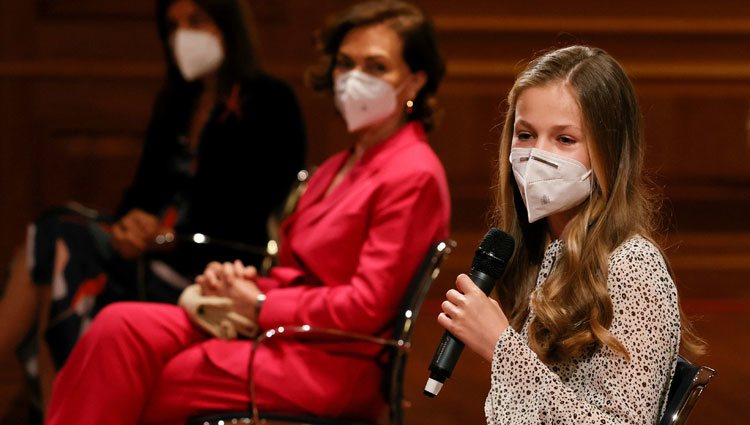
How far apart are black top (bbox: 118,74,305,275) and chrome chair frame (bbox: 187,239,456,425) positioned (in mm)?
881

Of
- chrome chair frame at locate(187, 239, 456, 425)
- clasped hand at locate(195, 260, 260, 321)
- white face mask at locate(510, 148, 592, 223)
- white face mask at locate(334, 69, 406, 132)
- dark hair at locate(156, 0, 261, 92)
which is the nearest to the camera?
white face mask at locate(510, 148, 592, 223)

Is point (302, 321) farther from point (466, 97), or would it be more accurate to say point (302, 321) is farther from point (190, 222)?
point (466, 97)

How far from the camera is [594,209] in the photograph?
166cm

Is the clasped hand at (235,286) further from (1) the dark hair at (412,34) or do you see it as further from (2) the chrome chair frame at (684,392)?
(2) the chrome chair frame at (684,392)

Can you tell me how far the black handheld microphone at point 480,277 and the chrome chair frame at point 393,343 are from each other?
77 cm

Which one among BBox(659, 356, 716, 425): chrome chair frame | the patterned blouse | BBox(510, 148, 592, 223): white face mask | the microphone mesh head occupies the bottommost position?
BBox(659, 356, 716, 425): chrome chair frame

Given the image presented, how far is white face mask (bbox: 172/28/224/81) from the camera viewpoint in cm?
358

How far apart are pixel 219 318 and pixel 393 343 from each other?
47 cm

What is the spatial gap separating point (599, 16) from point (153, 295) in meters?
2.48

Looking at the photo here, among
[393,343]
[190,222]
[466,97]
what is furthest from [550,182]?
[466,97]

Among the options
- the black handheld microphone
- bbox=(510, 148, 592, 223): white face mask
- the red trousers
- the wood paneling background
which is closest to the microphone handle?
the black handheld microphone

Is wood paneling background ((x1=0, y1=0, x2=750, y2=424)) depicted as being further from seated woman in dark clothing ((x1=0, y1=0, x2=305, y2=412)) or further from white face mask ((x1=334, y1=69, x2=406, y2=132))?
white face mask ((x1=334, y1=69, x2=406, y2=132))

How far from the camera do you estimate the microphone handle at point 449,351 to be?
1571 millimetres

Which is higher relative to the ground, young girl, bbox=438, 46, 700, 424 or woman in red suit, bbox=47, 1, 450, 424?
young girl, bbox=438, 46, 700, 424
